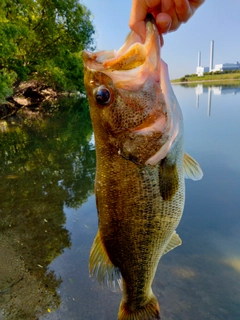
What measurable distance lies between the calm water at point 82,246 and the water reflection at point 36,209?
17mm

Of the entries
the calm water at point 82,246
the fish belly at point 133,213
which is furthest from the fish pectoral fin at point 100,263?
the calm water at point 82,246

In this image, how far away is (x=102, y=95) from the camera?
175 centimetres

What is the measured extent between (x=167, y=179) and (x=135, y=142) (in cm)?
32

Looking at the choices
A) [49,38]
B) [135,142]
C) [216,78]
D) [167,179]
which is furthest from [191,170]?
[216,78]

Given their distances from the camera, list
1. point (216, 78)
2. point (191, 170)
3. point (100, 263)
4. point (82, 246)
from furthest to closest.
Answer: point (216, 78) → point (82, 246) → point (191, 170) → point (100, 263)

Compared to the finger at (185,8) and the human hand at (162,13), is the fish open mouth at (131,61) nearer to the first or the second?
the human hand at (162,13)

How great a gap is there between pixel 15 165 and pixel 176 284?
7.86m

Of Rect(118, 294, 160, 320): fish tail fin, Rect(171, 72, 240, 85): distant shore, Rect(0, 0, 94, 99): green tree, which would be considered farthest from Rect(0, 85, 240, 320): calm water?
Rect(171, 72, 240, 85): distant shore

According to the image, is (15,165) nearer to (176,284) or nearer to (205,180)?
(205,180)

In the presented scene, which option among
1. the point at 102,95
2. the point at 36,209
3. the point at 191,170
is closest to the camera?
the point at 102,95

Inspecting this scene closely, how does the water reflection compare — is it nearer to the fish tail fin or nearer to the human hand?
the fish tail fin

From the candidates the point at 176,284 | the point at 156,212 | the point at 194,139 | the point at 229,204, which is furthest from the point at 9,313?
the point at 194,139

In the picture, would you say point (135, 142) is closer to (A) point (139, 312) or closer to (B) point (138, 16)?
(B) point (138, 16)

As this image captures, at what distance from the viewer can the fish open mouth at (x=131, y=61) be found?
64.9 inches
